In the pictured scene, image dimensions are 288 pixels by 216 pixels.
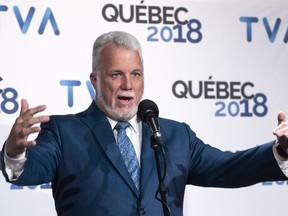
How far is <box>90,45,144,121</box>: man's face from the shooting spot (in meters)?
2.60

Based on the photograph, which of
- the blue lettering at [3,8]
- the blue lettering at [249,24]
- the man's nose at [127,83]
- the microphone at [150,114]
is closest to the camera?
the microphone at [150,114]

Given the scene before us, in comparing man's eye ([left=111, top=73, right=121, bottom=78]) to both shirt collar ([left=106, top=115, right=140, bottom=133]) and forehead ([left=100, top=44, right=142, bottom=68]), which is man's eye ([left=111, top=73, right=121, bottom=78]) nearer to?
forehead ([left=100, top=44, right=142, bottom=68])

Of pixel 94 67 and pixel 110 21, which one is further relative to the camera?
pixel 110 21

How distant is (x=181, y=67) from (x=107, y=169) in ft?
4.45

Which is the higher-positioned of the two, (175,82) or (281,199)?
(175,82)

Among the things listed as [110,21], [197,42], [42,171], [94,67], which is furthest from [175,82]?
[42,171]

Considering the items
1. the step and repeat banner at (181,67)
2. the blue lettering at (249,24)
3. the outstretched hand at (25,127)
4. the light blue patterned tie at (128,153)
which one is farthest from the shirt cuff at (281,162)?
the blue lettering at (249,24)

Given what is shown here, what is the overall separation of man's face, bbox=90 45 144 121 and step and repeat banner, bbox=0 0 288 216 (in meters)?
0.86

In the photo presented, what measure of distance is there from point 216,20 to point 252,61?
35 centimetres

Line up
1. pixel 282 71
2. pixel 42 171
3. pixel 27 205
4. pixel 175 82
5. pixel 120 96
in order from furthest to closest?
pixel 282 71 < pixel 175 82 < pixel 27 205 < pixel 120 96 < pixel 42 171

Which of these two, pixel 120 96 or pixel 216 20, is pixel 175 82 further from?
pixel 120 96

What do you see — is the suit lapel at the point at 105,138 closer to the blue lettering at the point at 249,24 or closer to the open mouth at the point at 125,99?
the open mouth at the point at 125,99

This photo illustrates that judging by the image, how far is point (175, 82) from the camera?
12.0ft

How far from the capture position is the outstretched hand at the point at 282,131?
219 centimetres
